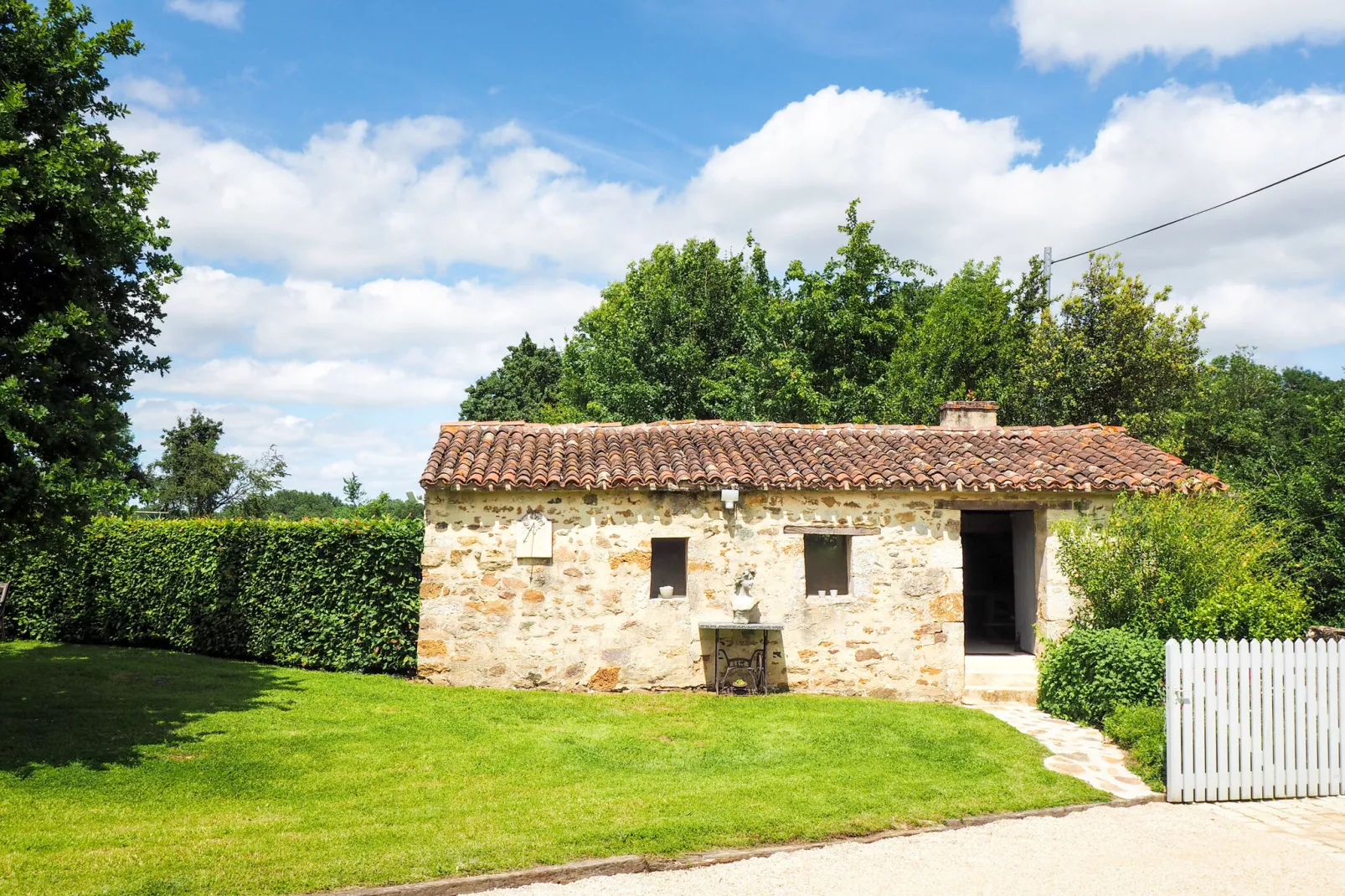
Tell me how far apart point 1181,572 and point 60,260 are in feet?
45.1

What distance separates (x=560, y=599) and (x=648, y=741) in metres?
3.37

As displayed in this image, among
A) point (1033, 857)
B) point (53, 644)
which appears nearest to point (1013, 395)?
point (1033, 857)

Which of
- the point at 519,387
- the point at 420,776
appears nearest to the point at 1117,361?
the point at 420,776

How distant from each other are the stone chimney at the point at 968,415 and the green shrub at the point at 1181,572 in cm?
370

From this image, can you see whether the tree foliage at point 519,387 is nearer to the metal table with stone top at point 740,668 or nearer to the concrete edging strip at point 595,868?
the metal table with stone top at point 740,668

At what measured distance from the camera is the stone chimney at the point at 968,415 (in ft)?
53.7

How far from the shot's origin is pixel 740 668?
42.6ft

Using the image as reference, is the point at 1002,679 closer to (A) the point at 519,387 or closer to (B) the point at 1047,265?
(B) the point at 1047,265

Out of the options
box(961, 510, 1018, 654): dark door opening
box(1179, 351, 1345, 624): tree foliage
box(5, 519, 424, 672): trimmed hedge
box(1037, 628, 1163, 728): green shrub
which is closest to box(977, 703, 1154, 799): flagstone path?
box(1037, 628, 1163, 728): green shrub

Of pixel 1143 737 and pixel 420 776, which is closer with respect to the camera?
pixel 420 776

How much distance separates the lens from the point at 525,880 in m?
6.41

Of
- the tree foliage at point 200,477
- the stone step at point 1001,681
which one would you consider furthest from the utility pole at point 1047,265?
the tree foliage at point 200,477

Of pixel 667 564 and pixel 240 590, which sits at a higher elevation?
pixel 667 564

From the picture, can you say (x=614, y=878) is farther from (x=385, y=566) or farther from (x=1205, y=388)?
(x=1205, y=388)
